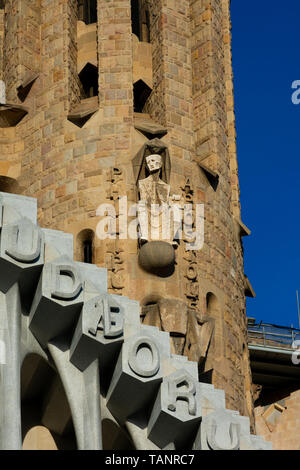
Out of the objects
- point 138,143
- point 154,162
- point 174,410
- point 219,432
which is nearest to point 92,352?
point 174,410

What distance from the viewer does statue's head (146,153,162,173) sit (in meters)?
38.2

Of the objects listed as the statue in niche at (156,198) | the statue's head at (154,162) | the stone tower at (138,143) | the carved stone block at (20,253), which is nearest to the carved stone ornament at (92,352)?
the carved stone block at (20,253)

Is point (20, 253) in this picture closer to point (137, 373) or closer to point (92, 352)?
point (92, 352)

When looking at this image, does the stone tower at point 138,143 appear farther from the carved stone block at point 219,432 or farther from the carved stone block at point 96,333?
the carved stone block at point 96,333

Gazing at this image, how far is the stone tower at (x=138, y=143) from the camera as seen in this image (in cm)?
3744

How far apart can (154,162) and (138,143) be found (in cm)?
75

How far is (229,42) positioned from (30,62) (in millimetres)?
5318

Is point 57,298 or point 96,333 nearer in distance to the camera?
point 57,298

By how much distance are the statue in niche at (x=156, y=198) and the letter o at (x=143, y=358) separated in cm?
460

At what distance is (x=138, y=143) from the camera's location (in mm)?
38750

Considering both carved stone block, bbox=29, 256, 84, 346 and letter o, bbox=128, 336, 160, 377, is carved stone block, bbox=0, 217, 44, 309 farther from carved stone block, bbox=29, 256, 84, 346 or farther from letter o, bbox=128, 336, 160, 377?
letter o, bbox=128, 336, 160, 377

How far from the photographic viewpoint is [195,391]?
110ft

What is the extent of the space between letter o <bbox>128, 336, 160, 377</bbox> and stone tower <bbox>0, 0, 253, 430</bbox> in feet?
11.1
